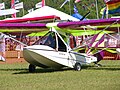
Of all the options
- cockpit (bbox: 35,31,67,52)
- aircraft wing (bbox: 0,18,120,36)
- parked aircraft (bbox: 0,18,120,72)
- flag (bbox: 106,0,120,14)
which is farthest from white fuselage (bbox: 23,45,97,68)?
flag (bbox: 106,0,120,14)

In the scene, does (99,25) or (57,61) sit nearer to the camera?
(57,61)

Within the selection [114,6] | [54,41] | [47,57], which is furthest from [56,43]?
[114,6]

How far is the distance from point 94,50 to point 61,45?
3277 millimetres

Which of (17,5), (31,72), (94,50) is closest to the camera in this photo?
(31,72)

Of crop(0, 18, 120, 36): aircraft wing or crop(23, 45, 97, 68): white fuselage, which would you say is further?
crop(0, 18, 120, 36): aircraft wing

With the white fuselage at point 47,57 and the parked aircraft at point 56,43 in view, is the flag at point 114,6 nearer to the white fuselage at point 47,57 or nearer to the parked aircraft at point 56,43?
the parked aircraft at point 56,43

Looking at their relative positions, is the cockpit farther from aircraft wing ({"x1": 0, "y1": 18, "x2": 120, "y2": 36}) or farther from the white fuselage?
aircraft wing ({"x1": 0, "y1": 18, "x2": 120, "y2": 36})

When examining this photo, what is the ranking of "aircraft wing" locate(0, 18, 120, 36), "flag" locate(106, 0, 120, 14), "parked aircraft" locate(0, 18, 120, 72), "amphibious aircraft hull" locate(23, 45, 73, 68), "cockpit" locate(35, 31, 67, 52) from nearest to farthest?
"amphibious aircraft hull" locate(23, 45, 73, 68), "parked aircraft" locate(0, 18, 120, 72), "cockpit" locate(35, 31, 67, 52), "aircraft wing" locate(0, 18, 120, 36), "flag" locate(106, 0, 120, 14)

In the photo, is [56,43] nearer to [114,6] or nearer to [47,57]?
[47,57]

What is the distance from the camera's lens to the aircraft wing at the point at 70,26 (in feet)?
53.9

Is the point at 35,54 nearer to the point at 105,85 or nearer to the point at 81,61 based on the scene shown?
the point at 81,61

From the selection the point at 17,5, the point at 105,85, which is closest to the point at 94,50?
the point at 105,85

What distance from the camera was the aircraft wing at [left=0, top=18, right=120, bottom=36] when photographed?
16438 millimetres

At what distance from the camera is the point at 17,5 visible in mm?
42094
